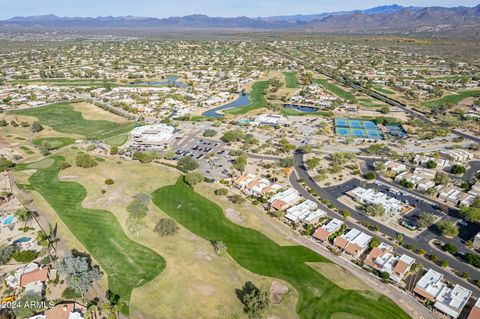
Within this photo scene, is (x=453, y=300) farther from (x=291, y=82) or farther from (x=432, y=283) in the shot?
(x=291, y=82)

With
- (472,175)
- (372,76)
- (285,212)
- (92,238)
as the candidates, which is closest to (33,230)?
(92,238)

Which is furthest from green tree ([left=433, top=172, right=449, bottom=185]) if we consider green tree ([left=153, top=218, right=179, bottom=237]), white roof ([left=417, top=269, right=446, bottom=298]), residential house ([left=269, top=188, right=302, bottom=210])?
green tree ([left=153, top=218, right=179, bottom=237])

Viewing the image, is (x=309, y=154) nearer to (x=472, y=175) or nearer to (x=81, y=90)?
(x=472, y=175)

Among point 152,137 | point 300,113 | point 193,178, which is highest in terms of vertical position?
point 300,113

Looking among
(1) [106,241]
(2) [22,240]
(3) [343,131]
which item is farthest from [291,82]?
(2) [22,240]

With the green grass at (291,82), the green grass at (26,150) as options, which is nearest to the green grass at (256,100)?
the green grass at (291,82)

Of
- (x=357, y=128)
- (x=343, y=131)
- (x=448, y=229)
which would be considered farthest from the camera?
(x=357, y=128)
